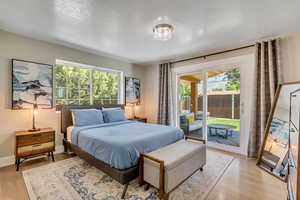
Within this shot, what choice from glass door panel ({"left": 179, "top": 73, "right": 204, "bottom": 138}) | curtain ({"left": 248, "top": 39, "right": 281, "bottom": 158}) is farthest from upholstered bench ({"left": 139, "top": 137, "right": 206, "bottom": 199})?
glass door panel ({"left": 179, "top": 73, "right": 204, "bottom": 138})

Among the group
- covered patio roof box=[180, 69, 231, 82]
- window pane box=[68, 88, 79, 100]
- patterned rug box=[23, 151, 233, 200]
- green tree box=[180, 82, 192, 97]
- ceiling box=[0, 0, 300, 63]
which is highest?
ceiling box=[0, 0, 300, 63]

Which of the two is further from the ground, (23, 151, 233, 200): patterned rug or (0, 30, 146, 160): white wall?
(0, 30, 146, 160): white wall

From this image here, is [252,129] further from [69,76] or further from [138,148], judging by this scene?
[69,76]

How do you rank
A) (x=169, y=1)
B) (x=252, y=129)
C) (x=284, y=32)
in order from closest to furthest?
(x=169, y=1), (x=284, y=32), (x=252, y=129)

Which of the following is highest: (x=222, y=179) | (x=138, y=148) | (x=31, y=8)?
(x=31, y=8)

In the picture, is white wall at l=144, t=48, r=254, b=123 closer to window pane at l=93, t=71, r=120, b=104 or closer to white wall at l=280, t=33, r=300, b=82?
window pane at l=93, t=71, r=120, b=104

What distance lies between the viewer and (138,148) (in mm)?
1998

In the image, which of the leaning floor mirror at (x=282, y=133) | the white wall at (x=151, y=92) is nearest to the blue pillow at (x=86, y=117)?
the white wall at (x=151, y=92)

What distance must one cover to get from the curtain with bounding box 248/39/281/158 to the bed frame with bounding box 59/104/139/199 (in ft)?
8.45

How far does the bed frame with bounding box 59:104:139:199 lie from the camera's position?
71.6 inches

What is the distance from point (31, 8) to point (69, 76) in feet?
6.04

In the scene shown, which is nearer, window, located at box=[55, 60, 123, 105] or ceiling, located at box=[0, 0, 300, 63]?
ceiling, located at box=[0, 0, 300, 63]

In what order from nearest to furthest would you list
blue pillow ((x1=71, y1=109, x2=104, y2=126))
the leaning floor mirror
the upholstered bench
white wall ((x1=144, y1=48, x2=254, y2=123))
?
the leaning floor mirror, the upholstered bench, blue pillow ((x1=71, y1=109, x2=104, y2=126)), white wall ((x1=144, y1=48, x2=254, y2=123))

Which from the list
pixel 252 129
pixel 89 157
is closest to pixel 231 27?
pixel 252 129
